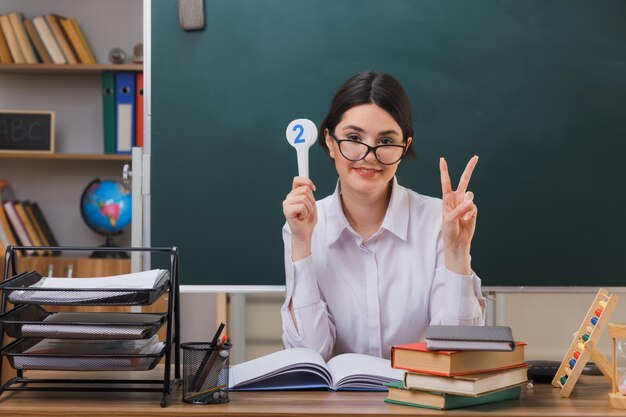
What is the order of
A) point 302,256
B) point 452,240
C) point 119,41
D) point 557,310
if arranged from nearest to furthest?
point 452,240, point 302,256, point 557,310, point 119,41

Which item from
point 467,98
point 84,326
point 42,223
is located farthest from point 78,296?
point 42,223

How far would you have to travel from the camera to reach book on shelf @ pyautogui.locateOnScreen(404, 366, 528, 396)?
1.25 m

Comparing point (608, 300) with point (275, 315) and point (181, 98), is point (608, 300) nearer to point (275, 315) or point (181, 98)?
point (181, 98)

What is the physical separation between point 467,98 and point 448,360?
1.26m

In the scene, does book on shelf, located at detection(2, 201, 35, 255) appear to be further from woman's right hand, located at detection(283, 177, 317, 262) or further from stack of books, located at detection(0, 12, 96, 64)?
woman's right hand, located at detection(283, 177, 317, 262)

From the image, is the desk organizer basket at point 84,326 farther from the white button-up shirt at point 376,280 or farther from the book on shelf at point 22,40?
the book on shelf at point 22,40

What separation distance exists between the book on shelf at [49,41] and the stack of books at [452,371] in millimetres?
3136

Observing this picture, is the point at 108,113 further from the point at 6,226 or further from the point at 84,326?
the point at 84,326

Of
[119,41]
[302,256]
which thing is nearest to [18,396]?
[302,256]

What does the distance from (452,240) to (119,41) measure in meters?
2.96

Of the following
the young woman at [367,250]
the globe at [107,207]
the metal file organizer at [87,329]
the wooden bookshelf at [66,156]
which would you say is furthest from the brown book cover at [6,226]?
the metal file organizer at [87,329]

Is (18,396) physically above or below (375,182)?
below

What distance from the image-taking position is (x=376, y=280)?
6.43 feet

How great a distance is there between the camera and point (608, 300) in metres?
1.43
